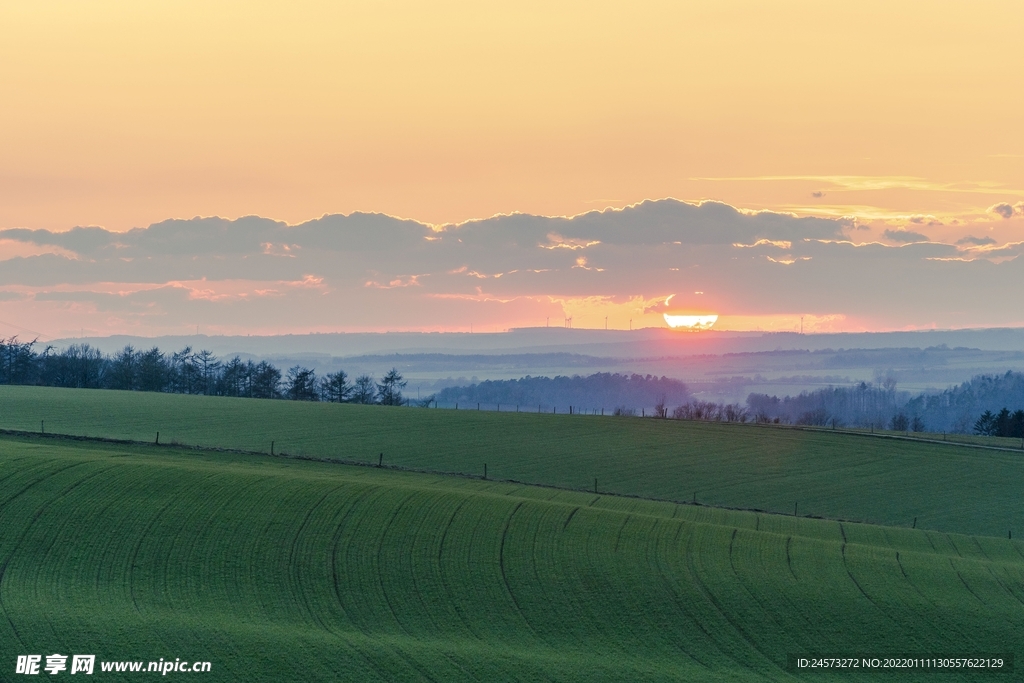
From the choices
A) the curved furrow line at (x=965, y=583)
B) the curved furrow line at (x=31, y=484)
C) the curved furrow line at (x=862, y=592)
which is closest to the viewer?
the curved furrow line at (x=862, y=592)

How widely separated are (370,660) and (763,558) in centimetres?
2132

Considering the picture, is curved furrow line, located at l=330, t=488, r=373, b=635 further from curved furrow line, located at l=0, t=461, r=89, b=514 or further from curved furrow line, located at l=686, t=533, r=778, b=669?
curved furrow line, located at l=0, t=461, r=89, b=514

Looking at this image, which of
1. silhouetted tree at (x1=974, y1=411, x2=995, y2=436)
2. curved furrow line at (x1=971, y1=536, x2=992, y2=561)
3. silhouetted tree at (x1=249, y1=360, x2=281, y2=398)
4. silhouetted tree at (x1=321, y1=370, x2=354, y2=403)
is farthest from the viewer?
silhouetted tree at (x1=321, y1=370, x2=354, y2=403)

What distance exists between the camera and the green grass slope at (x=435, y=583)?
30.5 metres

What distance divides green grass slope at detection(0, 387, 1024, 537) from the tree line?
53057 millimetres

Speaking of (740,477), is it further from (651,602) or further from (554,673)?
(554,673)

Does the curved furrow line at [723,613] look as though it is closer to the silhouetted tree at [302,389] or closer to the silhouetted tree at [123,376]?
the silhouetted tree at [302,389]

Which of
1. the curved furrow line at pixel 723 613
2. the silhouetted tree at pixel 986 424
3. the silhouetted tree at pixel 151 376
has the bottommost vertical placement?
the curved furrow line at pixel 723 613

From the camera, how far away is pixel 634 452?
263ft

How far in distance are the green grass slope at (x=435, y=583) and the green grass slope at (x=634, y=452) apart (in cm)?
1280

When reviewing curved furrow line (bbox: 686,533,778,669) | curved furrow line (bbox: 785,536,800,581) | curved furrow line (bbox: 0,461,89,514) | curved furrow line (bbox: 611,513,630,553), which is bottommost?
curved furrow line (bbox: 686,533,778,669)

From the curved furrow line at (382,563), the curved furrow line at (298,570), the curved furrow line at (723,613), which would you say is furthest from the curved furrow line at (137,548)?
the curved furrow line at (723,613)

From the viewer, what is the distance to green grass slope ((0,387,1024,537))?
217 ft

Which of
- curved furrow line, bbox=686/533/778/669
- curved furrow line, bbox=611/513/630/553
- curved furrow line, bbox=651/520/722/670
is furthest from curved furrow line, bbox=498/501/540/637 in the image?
curved furrow line, bbox=686/533/778/669
